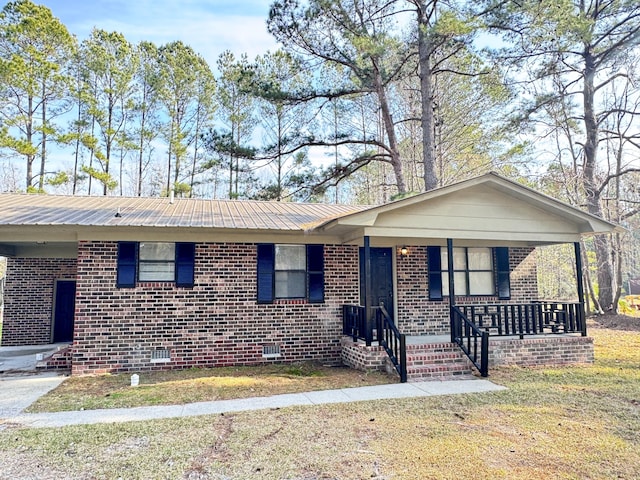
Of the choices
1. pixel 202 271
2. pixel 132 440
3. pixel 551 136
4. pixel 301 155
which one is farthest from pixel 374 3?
pixel 132 440

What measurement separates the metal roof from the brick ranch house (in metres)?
0.04

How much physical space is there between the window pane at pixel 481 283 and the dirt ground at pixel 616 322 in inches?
253

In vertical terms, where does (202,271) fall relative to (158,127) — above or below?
below

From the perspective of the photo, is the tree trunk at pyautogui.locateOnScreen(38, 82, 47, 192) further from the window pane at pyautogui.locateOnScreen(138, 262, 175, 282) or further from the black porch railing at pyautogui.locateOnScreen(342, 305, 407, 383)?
the black porch railing at pyautogui.locateOnScreen(342, 305, 407, 383)

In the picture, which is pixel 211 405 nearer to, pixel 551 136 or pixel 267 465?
pixel 267 465

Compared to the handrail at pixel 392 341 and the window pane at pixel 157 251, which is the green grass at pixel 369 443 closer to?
the handrail at pixel 392 341

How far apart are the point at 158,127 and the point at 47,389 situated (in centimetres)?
1814

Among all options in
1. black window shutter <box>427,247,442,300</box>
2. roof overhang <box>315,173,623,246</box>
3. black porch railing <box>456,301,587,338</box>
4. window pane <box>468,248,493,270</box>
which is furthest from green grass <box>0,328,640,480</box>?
window pane <box>468,248,493,270</box>

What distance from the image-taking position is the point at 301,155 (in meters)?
16.0

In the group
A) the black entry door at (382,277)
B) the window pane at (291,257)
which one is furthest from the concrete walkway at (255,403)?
the window pane at (291,257)

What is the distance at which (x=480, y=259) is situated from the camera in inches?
419

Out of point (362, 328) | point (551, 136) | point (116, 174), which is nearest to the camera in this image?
point (362, 328)

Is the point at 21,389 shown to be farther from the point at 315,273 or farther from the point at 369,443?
the point at 369,443

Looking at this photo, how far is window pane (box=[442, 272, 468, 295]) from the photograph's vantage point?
1038 cm
